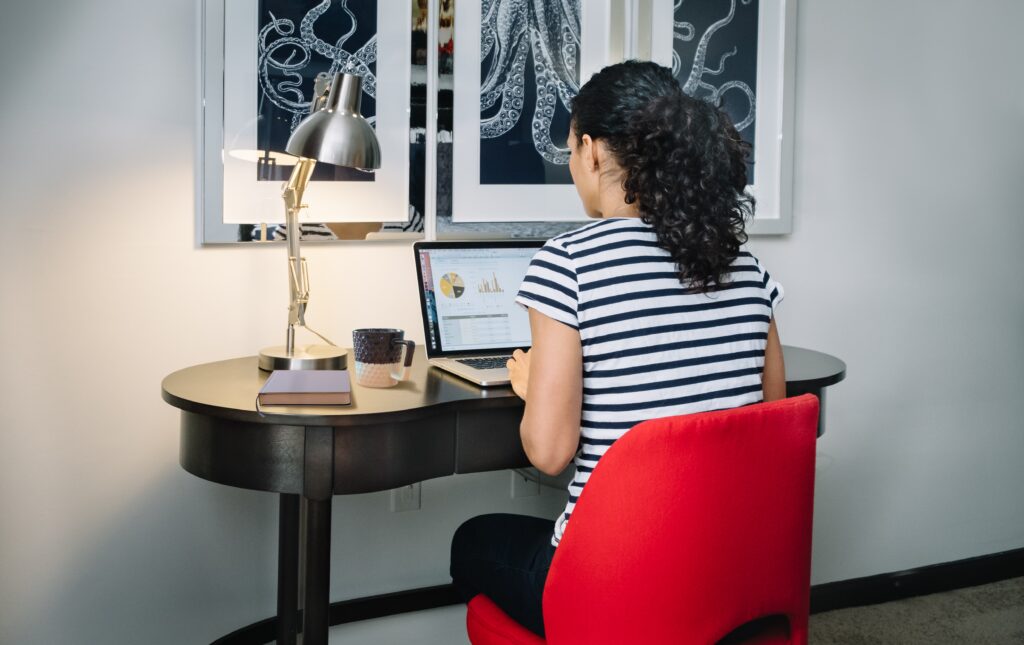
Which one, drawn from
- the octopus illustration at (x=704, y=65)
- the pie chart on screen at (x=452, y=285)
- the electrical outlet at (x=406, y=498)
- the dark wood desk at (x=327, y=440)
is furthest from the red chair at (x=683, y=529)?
the octopus illustration at (x=704, y=65)

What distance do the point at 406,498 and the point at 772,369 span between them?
3.45 feet

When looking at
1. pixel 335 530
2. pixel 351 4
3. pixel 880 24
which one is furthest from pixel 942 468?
pixel 351 4

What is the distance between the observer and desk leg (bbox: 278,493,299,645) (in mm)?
1904

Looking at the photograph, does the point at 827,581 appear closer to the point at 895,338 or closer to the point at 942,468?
the point at 942,468

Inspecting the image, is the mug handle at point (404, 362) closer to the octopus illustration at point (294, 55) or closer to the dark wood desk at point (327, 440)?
the dark wood desk at point (327, 440)

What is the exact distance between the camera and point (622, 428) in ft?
4.45

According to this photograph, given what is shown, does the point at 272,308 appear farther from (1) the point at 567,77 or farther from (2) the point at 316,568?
(1) the point at 567,77

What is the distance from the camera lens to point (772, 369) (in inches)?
60.8

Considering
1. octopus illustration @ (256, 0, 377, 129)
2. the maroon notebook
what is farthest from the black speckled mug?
octopus illustration @ (256, 0, 377, 129)

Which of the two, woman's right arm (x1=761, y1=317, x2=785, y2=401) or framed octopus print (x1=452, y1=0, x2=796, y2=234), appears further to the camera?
framed octopus print (x1=452, y1=0, x2=796, y2=234)

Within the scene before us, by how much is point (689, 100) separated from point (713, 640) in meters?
0.76

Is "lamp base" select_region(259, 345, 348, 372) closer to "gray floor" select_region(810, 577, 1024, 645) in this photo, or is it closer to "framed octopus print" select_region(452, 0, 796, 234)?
"framed octopus print" select_region(452, 0, 796, 234)

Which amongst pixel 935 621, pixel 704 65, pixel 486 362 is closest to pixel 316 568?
pixel 486 362

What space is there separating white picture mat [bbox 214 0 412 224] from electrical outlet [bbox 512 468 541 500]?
28.3 inches
